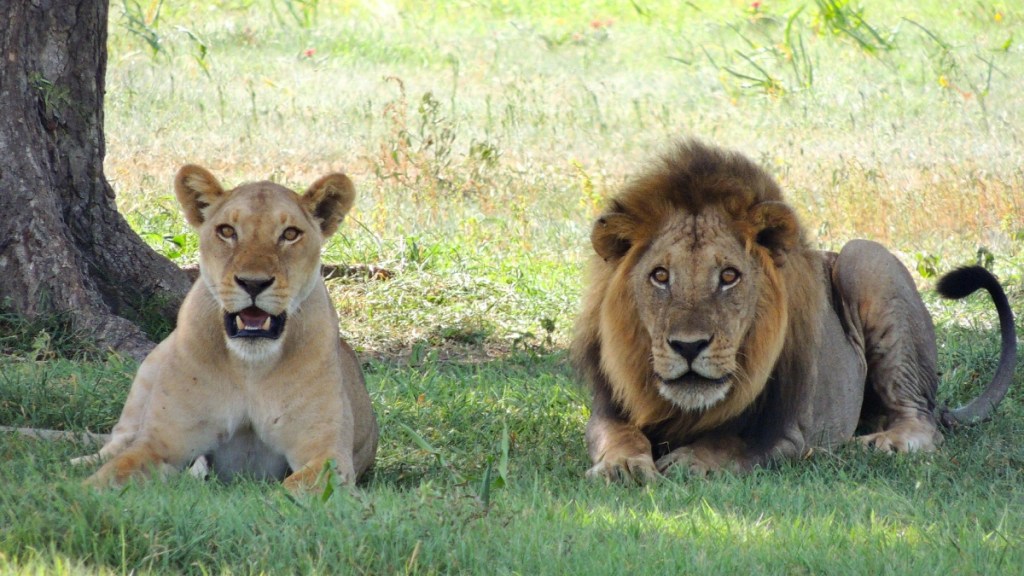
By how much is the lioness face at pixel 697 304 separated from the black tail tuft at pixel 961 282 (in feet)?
3.61

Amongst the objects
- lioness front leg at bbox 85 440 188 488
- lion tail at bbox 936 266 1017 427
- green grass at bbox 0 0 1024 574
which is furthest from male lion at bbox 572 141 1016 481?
lioness front leg at bbox 85 440 188 488

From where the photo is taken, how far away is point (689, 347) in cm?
405

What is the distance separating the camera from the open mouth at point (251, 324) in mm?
3652

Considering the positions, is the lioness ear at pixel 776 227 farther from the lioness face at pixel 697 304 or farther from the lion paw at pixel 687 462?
the lion paw at pixel 687 462

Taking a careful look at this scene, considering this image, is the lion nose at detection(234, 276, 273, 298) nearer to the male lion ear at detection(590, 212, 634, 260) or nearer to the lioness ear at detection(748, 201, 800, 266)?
the male lion ear at detection(590, 212, 634, 260)

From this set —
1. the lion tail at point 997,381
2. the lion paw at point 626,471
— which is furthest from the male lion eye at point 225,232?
the lion tail at point 997,381

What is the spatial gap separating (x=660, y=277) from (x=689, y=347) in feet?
0.95

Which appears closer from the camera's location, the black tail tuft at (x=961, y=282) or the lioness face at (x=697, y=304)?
the lioness face at (x=697, y=304)

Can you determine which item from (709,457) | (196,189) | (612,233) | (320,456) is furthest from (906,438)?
(196,189)

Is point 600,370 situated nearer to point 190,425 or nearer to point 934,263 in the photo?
point 190,425

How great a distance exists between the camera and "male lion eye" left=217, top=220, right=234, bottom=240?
3.71 m

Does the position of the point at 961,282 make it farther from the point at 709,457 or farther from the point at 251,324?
the point at 251,324

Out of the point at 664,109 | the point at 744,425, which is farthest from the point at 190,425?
the point at 664,109

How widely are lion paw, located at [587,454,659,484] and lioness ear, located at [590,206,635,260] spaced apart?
2.31 ft
